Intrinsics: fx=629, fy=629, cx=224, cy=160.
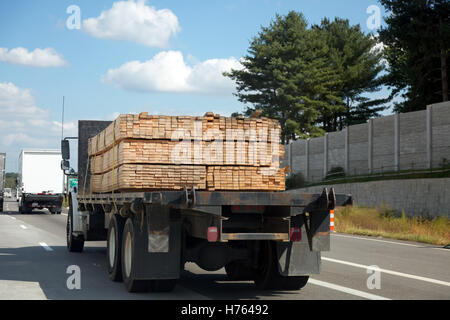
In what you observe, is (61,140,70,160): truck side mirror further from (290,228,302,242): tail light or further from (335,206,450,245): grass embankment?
(335,206,450,245): grass embankment

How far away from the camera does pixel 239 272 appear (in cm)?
1044

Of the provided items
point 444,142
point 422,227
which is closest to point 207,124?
point 422,227

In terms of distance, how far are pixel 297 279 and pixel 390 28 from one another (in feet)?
128

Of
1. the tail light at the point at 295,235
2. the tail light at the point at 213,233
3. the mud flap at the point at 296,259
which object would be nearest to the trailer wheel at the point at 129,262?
the tail light at the point at 213,233

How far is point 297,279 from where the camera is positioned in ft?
31.8

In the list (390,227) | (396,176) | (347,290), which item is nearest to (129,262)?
(347,290)

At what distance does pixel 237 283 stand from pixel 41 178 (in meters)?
Result: 29.2

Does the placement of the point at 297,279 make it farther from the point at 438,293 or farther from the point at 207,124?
the point at 207,124

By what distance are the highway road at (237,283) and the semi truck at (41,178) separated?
20692 millimetres

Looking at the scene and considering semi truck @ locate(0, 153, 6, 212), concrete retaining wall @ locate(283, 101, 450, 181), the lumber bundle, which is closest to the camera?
the lumber bundle

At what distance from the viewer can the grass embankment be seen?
830 inches

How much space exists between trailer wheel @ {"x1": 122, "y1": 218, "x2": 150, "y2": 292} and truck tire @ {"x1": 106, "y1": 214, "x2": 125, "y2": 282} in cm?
40

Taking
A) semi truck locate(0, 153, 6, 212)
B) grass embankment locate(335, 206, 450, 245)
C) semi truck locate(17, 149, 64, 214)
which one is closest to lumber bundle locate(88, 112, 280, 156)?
grass embankment locate(335, 206, 450, 245)

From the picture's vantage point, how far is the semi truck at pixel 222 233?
829 cm
